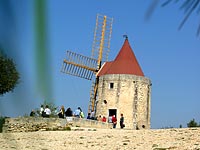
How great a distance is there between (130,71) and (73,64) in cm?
604

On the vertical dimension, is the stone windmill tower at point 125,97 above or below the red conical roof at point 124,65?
below

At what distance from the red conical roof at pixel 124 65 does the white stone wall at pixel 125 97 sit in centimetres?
124

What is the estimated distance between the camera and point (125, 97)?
42.1m

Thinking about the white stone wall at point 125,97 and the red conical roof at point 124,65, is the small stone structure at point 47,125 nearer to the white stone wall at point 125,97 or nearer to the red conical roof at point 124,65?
the white stone wall at point 125,97

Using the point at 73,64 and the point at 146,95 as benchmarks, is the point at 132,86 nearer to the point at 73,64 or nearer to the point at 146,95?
the point at 146,95

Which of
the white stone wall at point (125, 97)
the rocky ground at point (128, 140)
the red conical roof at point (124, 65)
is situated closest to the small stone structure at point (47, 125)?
the rocky ground at point (128, 140)

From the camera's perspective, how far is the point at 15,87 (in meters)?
1.50

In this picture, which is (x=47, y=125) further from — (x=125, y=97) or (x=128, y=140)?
(x=125, y=97)

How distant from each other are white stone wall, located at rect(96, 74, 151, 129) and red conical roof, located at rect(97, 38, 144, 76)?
1239mm

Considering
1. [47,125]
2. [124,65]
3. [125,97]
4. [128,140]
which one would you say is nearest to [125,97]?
[125,97]

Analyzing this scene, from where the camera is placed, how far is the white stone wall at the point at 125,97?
4200 centimetres

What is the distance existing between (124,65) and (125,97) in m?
4.19

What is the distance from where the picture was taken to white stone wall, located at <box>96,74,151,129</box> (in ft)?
138

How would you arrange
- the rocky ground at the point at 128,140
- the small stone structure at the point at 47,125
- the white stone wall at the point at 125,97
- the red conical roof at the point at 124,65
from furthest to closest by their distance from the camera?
the red conical roof at the point at 124,65
the white stone wall at the point at 125,97
the small stone structure at the point at 47,125
the rocky ground at the point at 128,140
